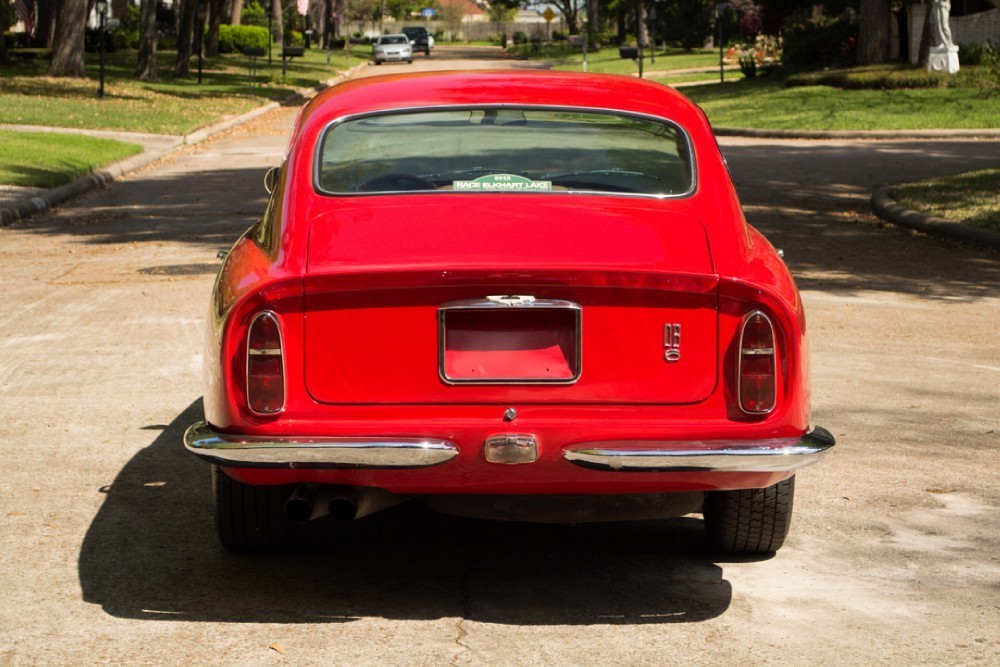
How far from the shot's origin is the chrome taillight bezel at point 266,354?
4.62 m

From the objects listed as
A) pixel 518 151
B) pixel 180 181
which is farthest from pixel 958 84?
pixel 518 151

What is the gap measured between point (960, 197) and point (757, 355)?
1261cm

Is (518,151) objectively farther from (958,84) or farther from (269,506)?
(958,84)

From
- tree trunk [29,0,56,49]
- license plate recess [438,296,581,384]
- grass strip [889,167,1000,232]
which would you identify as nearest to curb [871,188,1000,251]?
grass strip [889,167,1000,232]

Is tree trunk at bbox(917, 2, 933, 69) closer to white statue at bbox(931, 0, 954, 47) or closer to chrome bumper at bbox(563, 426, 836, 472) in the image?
white statue at bbox(931, 0, 954, 47)

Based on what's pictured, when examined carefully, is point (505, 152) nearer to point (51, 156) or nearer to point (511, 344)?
point (511, 344)

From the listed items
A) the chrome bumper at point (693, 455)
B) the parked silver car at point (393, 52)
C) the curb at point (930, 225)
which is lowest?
the curb at point (930, 225)

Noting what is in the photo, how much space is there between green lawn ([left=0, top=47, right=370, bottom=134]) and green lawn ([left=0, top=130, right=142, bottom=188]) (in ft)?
11.9

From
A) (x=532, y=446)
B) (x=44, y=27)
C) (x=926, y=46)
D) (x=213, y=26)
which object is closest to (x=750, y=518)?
(x=532, y=446)

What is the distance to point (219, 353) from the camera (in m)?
4.71

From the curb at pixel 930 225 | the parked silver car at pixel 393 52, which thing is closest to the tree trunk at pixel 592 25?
the parked silver car at pixel 393 52

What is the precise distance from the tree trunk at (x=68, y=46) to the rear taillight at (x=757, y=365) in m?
36.5

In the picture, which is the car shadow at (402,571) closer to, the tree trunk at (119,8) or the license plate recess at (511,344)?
the license plate recess at (511,344)

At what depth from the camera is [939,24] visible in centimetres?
3481
